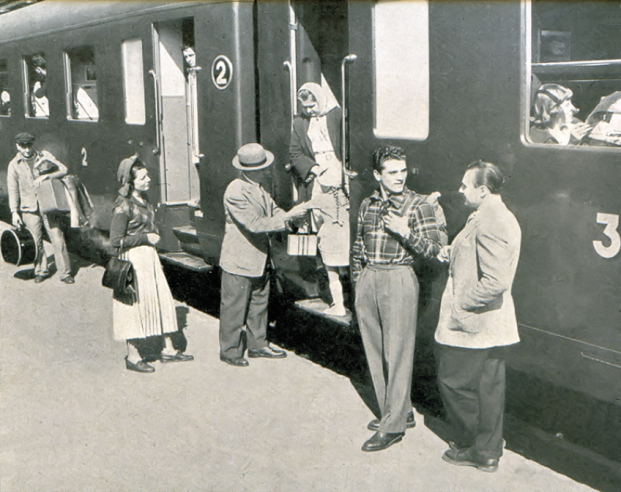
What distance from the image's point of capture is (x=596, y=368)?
341 cm

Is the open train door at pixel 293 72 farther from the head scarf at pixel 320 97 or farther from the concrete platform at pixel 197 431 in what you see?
the concrete platform at pixel 197 431

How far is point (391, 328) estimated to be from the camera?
406 centimetres

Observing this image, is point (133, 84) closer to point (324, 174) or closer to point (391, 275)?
point (324, 174)

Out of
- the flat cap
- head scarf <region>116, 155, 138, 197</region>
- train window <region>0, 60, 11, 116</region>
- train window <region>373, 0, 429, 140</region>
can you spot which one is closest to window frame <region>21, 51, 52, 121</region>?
train window <region>0, 60, 11, 116</region>

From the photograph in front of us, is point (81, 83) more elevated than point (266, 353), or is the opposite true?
point (81, 83)

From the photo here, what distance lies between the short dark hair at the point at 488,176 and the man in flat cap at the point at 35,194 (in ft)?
18.0

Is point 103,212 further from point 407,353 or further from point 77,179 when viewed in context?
point 407,353

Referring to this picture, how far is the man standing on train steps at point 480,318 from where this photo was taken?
11.6 feet

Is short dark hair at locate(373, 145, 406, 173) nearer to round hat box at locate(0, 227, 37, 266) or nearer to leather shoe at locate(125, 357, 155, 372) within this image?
leather shoe at locate(125, 357, 155, 372)

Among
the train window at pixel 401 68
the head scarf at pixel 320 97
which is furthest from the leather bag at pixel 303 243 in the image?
the train window at pixel 401 68

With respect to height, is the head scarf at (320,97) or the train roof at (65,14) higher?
the train roof at (65,14)

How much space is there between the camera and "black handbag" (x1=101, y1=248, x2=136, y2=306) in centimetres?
520

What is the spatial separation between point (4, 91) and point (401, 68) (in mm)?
7705

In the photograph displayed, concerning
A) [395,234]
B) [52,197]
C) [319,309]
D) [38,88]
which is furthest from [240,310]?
[38,88]
